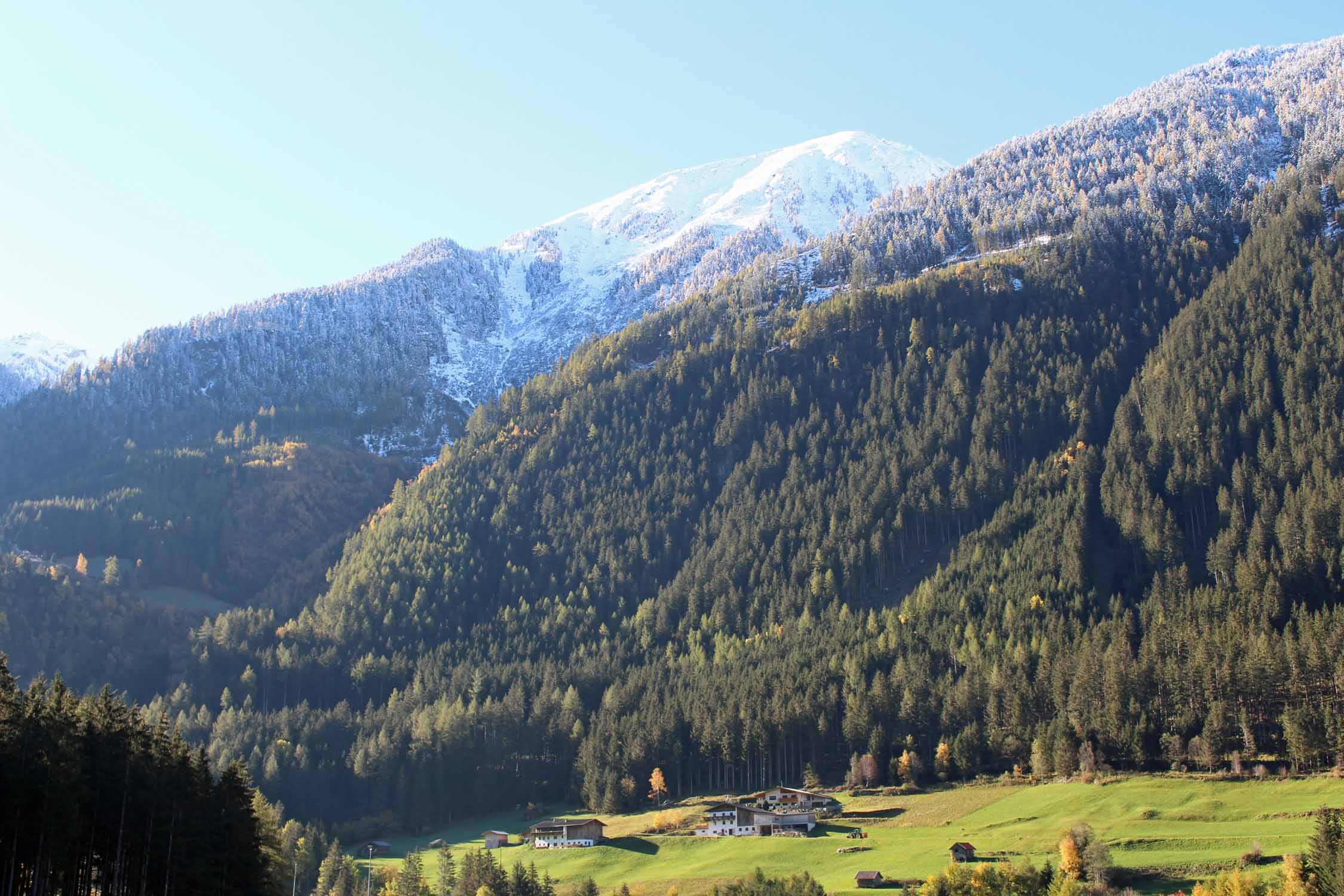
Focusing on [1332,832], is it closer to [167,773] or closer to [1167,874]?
[1167,874]

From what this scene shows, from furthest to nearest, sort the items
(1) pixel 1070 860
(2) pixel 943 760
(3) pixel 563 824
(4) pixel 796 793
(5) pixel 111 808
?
(2) pixel 943 760
(3) pixel 563 824
(4) pixel 796 793
(1) pixel 1070 860
(5) pixel 111 808

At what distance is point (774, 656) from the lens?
195m

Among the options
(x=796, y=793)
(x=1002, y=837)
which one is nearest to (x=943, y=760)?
(x=796, y=793)

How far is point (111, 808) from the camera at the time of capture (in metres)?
72.7

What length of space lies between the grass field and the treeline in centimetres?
5089

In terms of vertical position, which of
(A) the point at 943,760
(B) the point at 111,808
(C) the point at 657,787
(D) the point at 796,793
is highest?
(B) the point at 111,808

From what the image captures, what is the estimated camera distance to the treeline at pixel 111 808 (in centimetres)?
6419

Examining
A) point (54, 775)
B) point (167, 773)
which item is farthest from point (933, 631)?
point (54, 775)

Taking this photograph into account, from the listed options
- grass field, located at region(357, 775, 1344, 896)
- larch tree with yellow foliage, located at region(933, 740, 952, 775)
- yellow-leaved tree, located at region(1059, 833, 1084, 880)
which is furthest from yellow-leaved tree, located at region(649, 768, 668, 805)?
yellow-leaved tree, located at region(1059, 833, 1084, 880)

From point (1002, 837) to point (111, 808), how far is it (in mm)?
87452

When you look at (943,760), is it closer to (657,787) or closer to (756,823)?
(756,823)

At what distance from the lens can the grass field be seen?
111 metres

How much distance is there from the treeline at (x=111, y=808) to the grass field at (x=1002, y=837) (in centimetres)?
5089

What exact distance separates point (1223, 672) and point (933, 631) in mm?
47307
